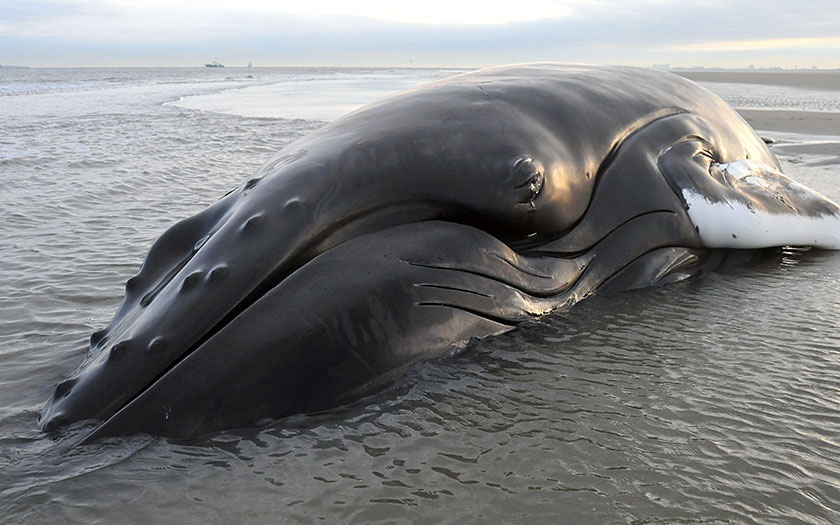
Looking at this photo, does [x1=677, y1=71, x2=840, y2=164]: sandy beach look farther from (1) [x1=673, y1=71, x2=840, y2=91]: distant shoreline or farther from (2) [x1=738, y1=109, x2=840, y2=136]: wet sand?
(1) [x1=673, y1=71, x2=840, y2=91]: distant shoreline

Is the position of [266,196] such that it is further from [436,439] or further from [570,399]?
[570,399]

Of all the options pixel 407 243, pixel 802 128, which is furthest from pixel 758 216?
pixel 802 128

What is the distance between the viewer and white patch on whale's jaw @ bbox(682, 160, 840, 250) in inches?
212

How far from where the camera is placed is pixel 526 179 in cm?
431

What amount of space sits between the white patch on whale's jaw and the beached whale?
0.9 inches

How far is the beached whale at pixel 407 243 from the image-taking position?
3.45 m

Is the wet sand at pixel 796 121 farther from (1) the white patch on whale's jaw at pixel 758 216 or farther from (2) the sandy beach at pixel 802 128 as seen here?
(1) the white patch on whale's jaw at pixel 758 216

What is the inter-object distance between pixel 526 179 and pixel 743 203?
2.18 m

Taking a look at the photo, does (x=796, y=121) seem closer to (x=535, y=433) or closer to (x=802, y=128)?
(x=802, y=128)

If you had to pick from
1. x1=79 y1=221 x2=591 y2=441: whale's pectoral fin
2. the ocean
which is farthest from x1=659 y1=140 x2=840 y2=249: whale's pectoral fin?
x1=79 y1=221 x2=591 y2=441: whale's pectoral fin

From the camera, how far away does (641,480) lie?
3.01 m

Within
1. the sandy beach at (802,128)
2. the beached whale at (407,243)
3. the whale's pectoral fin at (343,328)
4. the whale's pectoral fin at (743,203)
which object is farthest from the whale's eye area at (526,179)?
the sandy beach at (802,128)

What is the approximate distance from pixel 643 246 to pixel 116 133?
1597 cm

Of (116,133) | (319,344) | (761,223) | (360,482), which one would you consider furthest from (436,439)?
(116,133)
